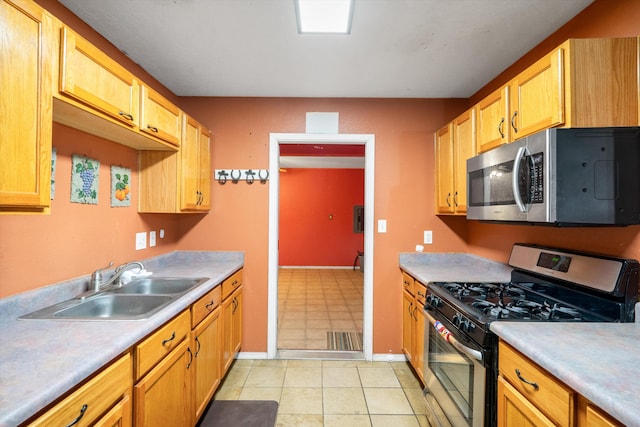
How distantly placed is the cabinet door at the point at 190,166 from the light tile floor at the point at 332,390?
1.50 meters

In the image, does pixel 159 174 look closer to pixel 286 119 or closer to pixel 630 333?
pixel 286 119

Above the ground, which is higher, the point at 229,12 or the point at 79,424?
the point at 229,12

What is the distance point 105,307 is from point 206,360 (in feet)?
2.22

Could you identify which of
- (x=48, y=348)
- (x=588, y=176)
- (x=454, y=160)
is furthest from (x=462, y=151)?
(x=48, y=348)

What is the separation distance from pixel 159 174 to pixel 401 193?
2.09m

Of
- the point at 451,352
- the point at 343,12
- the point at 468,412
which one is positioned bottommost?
the point at 468,412

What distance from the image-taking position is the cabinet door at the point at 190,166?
2.19 meters

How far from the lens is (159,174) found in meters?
2.17

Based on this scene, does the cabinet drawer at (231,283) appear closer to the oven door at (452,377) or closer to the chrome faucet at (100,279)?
the chrome faucet at (100,279)

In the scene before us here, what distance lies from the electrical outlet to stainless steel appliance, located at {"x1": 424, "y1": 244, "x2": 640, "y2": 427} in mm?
2155

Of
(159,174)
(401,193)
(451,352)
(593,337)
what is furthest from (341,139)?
(593,337)

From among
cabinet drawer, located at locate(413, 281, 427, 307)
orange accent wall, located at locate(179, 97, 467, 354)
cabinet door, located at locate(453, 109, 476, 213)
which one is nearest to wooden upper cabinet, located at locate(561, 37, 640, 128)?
cabinet door, located at locate(453, 109, 476, 213)

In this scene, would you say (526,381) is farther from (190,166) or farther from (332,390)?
(190,166)

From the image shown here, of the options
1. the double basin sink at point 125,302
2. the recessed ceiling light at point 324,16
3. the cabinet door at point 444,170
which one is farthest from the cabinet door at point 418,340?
the recessed ceiling light at point 324,16
